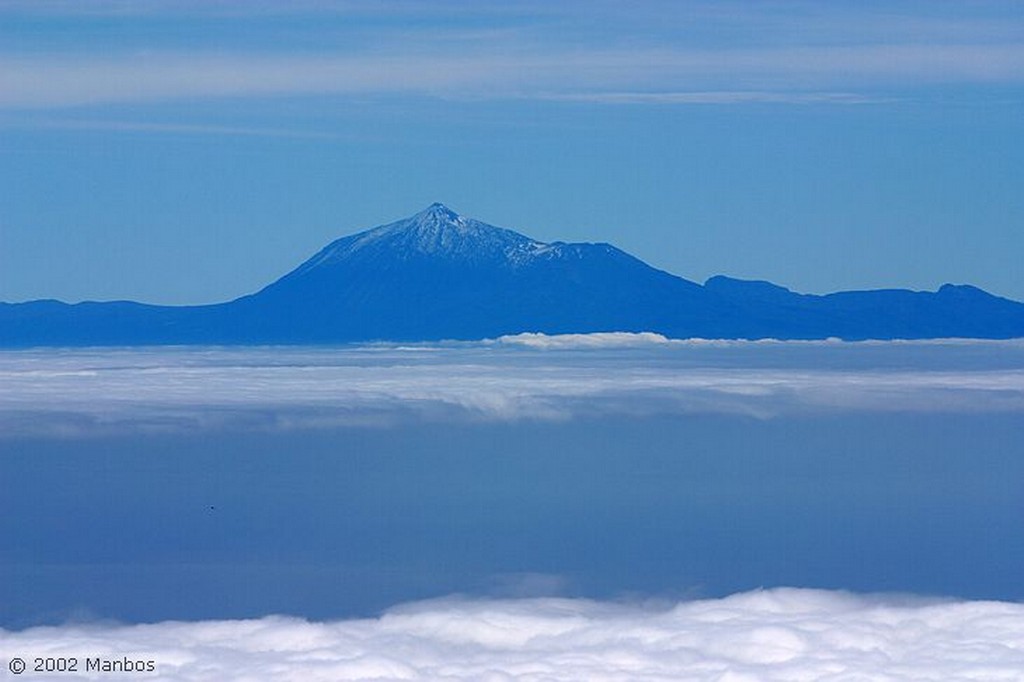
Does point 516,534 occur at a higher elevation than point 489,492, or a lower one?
lower

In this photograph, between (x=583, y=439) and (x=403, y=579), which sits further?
(x=583, y=439)

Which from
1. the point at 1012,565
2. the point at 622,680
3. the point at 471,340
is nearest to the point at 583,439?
the point at 1012,565

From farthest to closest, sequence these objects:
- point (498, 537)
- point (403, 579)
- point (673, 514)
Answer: point (673, 514) < point (498, 537) < point (403, 579)

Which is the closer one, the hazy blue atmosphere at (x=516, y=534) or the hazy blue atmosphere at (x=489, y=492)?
the hazy blue atmosphere at (x=516, y=534)

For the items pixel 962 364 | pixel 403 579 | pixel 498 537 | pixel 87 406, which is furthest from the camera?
pixel 962 364

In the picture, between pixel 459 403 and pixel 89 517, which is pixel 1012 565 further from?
pixel 459 403

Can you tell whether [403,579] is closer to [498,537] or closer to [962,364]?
[498,537]

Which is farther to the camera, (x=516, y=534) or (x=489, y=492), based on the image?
(x=489, y=492)

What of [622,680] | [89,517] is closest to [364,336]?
[89,517]

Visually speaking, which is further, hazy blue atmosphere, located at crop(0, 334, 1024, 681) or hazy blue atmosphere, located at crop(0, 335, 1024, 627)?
hazy blue atmosphere, located at crop(0, 335, 1024, 627)
